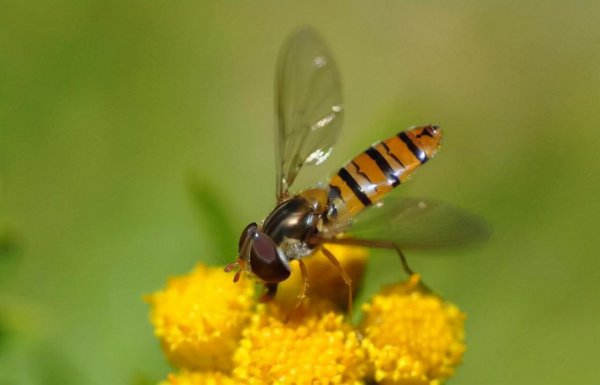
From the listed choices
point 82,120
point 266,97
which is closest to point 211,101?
point 266,97

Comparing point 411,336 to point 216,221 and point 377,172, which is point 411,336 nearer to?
point 377,172

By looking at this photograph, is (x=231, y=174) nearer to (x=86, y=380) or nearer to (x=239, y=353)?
(x=86, y=380)

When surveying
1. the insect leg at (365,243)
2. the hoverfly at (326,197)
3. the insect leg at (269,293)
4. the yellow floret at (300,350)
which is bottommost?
the yellow floret at (300,350)

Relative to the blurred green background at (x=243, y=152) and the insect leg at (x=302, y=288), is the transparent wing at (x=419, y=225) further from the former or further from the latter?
the blurred green background at (x=243, y=152)

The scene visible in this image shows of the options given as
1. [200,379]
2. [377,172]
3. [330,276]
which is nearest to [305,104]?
[377,172]

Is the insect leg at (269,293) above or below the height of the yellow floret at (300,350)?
above

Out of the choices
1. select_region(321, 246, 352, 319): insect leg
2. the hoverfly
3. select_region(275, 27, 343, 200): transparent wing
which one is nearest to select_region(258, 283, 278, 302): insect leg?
the hoverfly

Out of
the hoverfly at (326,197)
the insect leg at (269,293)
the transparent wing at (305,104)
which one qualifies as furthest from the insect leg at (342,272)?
the transparent wing at (305,104)
